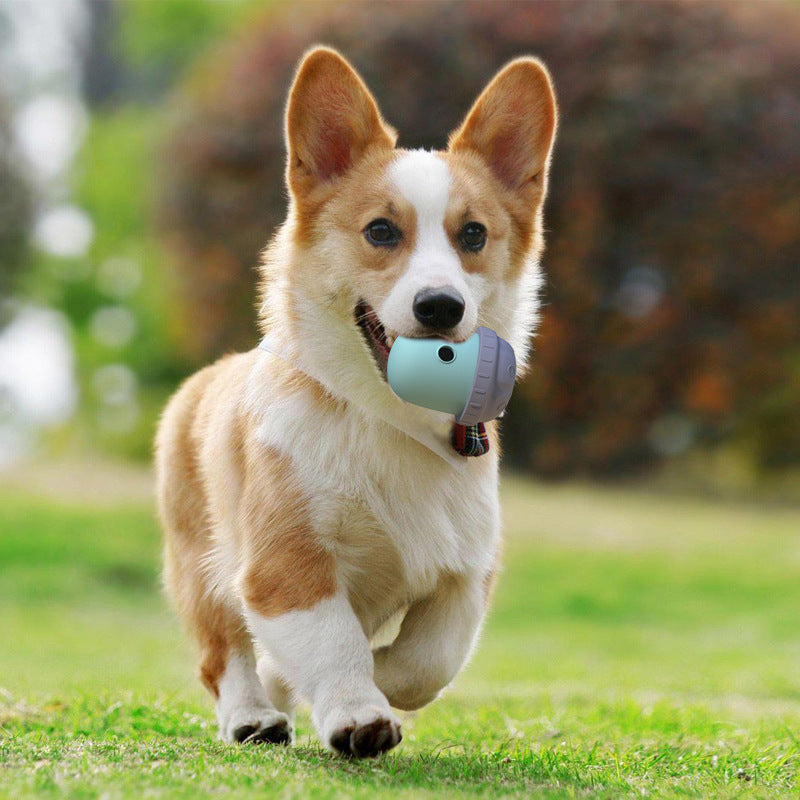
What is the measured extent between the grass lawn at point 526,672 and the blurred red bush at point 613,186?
1.82m

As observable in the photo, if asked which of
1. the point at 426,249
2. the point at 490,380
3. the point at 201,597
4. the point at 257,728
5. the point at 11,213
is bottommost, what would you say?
the point at 257,728

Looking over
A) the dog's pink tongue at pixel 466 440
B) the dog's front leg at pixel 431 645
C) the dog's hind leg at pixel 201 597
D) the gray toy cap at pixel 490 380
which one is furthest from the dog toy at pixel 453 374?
the dog's hind leg at pixel 201 597

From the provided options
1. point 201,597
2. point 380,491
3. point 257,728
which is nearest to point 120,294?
point 201,597

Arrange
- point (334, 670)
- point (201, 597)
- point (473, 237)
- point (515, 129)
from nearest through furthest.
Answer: point (334, 670), point (473, 237), point (515, 129), point (201, 597)

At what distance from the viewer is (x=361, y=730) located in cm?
354

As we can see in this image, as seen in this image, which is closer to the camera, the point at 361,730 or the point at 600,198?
the point at 361,730

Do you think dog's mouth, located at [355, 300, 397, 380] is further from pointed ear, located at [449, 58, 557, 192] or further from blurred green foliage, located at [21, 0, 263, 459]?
blurred green foliage, located at [21, 0, 263, 459]

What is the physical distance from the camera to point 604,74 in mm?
17422

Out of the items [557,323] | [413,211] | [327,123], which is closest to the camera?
[413,211]

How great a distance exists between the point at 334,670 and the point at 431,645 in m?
0.51

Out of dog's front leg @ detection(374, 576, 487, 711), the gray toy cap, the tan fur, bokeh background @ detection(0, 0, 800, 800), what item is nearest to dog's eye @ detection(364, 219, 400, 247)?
the gray toy cap

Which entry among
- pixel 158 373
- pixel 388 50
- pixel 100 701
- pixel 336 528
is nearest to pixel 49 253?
pixel 158 373

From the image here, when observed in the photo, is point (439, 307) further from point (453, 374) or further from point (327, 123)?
point (327, 123)

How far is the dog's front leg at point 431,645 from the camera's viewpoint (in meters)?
4.07
